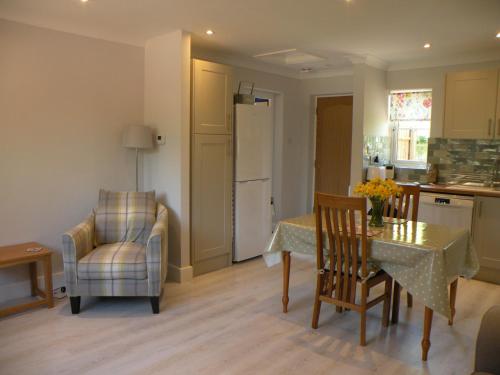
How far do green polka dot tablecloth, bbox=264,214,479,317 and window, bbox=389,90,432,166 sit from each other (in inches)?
93.0

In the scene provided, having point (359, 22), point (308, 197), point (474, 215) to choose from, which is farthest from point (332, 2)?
point (308, 197)

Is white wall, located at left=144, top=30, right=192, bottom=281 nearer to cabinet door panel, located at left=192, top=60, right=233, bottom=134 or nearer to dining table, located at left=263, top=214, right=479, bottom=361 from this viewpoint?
cabinet door panel, located at left=192, top=60, right=233, bottom=134

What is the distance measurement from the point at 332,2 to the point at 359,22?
1.92 feet

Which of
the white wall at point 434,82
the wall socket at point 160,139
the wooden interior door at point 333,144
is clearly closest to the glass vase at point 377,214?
the wall socket at point 160,139

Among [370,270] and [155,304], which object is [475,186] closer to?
[370,270]

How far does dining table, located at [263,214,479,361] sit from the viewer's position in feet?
8.79

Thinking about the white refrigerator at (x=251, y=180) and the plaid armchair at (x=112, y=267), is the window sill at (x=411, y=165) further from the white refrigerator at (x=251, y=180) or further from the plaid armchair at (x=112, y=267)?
the plaid armchair at (x=112, y=267)

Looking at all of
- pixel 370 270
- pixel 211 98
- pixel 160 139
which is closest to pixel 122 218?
pixel 160 139

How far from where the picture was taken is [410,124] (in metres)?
5.50

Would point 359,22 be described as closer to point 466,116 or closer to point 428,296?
point 466,116

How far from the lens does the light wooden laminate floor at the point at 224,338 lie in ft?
8.95

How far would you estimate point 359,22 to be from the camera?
3.62 m

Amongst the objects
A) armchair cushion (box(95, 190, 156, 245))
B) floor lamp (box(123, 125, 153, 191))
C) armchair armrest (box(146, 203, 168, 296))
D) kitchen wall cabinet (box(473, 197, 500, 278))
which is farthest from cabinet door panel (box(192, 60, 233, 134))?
kitchen wall cabinet (box(473, 197, 500, 278))

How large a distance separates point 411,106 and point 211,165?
2746mm
